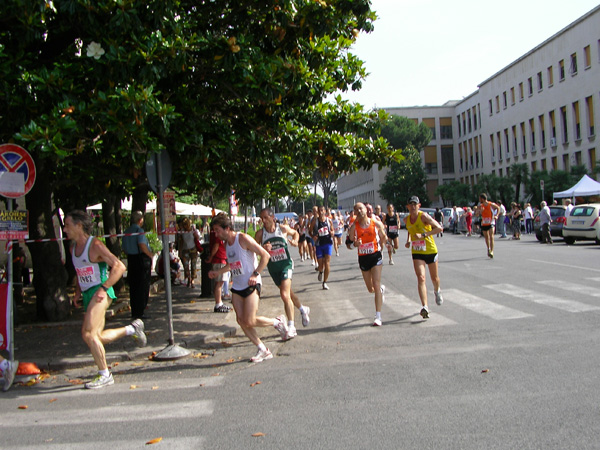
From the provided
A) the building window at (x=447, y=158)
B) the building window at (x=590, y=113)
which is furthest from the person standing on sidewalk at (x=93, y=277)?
the building window at (x=447, y=158)

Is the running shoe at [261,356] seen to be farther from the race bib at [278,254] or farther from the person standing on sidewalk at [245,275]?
Result: the race bib at [278,254]

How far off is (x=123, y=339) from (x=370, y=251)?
3.76 meters

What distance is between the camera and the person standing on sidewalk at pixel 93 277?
6156 mm

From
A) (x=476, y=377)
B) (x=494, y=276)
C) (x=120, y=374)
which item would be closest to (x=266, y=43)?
(x=120, y=374)

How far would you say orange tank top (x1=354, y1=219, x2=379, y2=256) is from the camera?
8858mm

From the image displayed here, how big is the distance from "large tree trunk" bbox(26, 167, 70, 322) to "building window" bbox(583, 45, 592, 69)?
41.2 m

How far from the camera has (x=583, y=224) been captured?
21.6 m

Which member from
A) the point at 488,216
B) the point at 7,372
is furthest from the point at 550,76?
the point at 7,372

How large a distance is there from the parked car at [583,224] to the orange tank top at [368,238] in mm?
15143

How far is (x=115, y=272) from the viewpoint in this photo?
615cm

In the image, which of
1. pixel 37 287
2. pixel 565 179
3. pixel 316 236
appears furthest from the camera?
pixel 565 179

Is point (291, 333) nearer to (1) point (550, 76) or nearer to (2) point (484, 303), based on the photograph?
(2) point (484, 303)

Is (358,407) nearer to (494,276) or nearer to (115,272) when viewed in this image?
(115,272)

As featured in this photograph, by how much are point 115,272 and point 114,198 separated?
11006 millimetres
